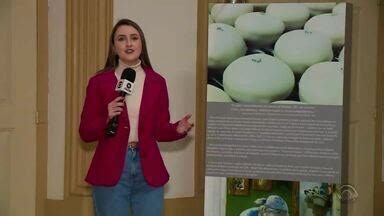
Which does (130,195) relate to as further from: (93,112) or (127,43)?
(127,43)

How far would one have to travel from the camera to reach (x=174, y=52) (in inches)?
122

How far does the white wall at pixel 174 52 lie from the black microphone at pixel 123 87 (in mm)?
613

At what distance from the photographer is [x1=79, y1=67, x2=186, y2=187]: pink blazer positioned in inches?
98.0

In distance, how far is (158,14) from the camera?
308 centimetres

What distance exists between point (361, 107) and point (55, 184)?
70.5 inches

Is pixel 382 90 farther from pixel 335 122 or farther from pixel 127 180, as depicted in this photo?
pixel 127 180

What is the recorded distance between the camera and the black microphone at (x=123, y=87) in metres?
2.45

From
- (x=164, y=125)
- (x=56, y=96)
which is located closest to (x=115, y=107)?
(x=164, y=125)

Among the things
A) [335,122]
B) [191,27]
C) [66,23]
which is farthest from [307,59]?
[66,23]
